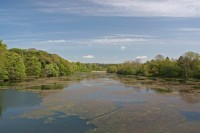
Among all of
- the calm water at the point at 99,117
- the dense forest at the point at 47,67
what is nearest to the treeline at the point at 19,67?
the dense forest at the point at 47,67

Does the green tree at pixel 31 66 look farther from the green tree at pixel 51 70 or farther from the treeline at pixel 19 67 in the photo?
the green tree at pixel 51 70

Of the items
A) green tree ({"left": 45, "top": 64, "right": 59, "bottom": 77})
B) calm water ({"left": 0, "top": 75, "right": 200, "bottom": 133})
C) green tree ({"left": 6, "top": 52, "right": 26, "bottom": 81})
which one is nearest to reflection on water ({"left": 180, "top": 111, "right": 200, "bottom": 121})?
calm water ({"left": 0, "top": 75, "right": 200, "bottom": 133})

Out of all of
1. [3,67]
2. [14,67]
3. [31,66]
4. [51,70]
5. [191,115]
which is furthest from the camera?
[51,70]

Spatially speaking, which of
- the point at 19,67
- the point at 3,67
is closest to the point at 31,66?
the point at 19,67

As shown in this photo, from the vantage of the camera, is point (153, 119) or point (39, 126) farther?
point (153, 119)

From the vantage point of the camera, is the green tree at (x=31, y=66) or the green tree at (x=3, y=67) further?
the green tree at (x=31, y=66)

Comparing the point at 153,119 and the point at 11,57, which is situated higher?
the point at 11,57

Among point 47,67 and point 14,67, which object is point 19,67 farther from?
point 47,67

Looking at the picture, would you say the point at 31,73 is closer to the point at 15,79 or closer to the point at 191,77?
the point at 15,79

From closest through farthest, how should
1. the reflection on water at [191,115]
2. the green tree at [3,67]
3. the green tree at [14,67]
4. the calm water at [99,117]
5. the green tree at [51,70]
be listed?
the calm water at [99,117]
the reflection on water at [191,115]
the green tree at [3,67]
the green tree at [14,67]
the green tree at [51,70]

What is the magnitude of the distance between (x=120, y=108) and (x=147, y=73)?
242ft

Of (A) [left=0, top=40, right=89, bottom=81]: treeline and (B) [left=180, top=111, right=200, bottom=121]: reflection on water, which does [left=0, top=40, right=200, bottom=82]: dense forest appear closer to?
(A) [left=0, top=40, right=89, bottom=81]: treeline

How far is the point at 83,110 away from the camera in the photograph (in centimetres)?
2320

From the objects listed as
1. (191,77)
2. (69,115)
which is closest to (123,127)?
(69,115)
